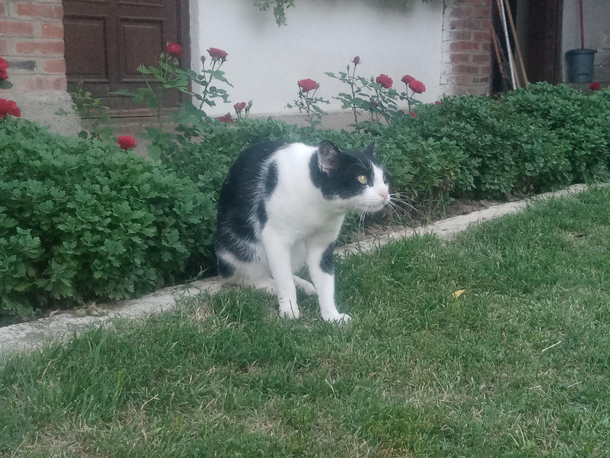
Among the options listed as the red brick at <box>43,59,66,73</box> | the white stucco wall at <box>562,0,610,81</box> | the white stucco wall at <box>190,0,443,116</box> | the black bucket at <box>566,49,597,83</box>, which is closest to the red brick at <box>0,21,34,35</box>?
the red brick at <box>43,59,66,73</box>

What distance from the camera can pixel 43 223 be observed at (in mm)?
2752

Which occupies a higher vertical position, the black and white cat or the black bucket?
the black bucket

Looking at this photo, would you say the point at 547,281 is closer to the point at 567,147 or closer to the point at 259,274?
the point at 259,274

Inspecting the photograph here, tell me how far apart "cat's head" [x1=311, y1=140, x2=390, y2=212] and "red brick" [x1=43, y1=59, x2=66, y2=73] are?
8.55ft

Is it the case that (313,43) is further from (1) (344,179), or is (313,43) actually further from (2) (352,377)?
(2) (352,377)

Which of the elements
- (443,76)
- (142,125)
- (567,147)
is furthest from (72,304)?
(443,76)

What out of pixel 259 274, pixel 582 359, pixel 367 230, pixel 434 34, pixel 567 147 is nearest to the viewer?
pixel 582 359

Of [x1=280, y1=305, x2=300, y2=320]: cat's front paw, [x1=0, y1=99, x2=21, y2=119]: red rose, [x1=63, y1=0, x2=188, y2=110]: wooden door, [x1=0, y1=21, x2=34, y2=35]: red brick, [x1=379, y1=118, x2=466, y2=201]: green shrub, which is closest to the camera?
[x1=280, y1=305, x2=300, y2=320]: cat's front paw

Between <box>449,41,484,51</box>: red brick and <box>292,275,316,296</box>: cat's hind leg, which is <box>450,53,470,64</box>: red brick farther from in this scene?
<box>292,275,316,296</box>: cat's hind leg

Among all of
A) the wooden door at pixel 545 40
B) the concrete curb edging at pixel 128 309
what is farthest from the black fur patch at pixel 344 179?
the wooden door at pixel 545 40

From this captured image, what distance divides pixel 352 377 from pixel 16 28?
340 centimetres

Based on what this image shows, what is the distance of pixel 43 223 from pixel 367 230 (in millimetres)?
1945

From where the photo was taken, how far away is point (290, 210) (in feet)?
9.13

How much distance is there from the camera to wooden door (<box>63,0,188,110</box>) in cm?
500
